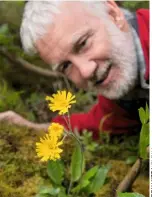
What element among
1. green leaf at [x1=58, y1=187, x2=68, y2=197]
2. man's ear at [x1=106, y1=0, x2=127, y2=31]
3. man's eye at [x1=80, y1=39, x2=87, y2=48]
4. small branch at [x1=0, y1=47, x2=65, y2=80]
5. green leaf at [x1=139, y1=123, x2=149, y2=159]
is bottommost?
small branch at [x1=0, y1=47, x2=65, y2=80]

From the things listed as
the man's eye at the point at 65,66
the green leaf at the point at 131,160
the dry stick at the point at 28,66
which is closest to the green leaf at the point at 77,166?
the green leaf at the point at 131,160

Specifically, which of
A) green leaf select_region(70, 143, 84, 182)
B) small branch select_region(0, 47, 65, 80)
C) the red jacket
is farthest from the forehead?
green leaf select_region(70, 143, 84, 182)

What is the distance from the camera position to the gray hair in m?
1.71

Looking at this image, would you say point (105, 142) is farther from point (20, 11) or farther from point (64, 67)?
point (20, 11)

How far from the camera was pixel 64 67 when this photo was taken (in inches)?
73.1

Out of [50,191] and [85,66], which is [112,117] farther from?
[50,191]

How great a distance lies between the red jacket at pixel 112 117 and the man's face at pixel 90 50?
79mm

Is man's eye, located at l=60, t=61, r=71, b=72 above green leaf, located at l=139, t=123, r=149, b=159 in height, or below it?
below

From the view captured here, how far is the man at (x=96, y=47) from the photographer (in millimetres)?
1734

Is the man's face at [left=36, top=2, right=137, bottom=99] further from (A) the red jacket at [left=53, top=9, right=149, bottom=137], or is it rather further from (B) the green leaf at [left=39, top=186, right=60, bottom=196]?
(B) the green leaf at [left=39, top=186, right=60, bottom=196]

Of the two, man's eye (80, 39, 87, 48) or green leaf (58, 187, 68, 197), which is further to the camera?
man's eye (80, 39, 87, 48)

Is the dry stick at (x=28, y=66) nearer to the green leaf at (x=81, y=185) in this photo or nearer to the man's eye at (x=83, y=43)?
the man's eye at (x=83, y=43)

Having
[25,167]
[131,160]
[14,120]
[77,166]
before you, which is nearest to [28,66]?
[14,120]

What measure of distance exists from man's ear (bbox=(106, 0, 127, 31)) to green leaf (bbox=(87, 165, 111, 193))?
1.01m
